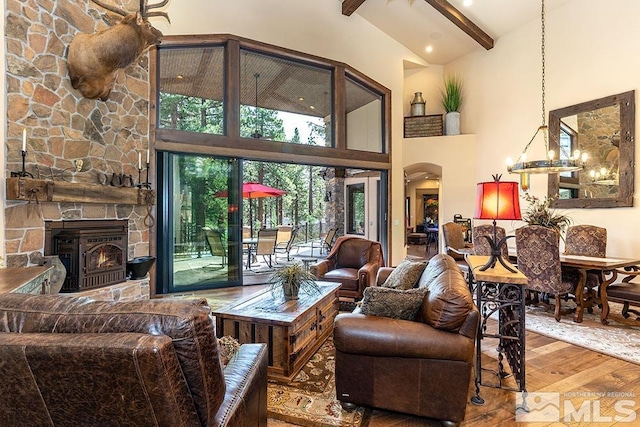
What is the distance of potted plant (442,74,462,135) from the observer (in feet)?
26.6

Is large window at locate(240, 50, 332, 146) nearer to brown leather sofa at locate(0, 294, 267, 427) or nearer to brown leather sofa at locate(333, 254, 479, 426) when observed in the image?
brown leather sofa at locate(333, 254, 479, 426)

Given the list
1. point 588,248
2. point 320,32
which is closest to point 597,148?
point 588,248

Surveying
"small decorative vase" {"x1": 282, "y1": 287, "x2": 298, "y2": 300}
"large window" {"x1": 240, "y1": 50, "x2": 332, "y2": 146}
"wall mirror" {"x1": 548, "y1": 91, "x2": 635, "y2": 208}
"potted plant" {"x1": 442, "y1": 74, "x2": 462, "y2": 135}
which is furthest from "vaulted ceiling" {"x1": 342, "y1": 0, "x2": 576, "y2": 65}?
"small decorative vase" {"x1": 282, "y1": 287, "x2": 298, "y2": 300}

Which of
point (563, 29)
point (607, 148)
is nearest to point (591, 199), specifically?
point (607, 148)

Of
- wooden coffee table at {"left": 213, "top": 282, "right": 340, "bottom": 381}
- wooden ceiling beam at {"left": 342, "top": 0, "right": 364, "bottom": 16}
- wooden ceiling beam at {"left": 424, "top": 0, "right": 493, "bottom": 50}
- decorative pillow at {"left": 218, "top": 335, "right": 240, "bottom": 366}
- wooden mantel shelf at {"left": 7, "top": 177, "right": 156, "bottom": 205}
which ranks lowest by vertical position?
wooden coffee table at {"left": 213, "top": 282, "right": 340, "bottom": 381}

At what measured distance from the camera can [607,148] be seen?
17.7ft

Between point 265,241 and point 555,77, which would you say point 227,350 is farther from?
point 555,77

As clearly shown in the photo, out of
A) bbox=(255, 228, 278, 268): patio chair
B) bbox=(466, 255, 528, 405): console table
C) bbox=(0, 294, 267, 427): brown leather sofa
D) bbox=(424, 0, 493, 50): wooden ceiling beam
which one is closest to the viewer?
bbox=(0, 294, 267, 427): brown leather sofa

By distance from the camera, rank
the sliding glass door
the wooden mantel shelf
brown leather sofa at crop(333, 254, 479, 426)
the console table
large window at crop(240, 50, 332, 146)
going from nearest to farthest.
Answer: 1. brown leather sofa at crop(333, 254, 479, 426)
2. the console table
3. the wooden mantel shelf
4. the sliding glass door
5. large window at crop(240, 50, 332, 146)

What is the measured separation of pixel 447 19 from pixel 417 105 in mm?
1957

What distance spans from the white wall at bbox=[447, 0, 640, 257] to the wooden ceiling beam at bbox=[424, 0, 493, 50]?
0.34m

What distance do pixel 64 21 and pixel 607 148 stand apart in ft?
25.4

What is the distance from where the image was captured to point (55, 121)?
3.84 meters

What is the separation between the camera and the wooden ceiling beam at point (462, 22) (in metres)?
6.46
